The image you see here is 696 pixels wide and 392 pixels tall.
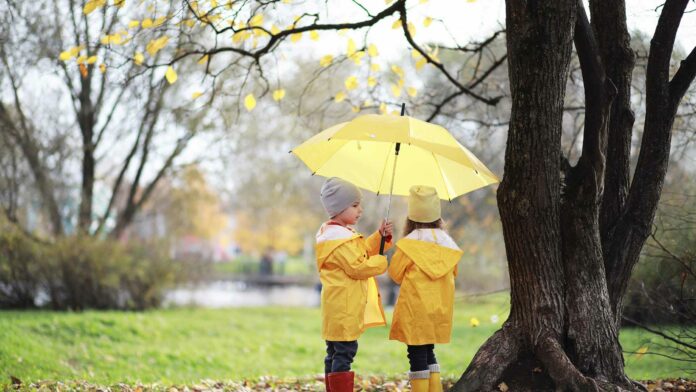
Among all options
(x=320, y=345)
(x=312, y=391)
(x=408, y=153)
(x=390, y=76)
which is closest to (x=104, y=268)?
(x=320, y=345)

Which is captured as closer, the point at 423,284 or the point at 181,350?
the point at 423,284

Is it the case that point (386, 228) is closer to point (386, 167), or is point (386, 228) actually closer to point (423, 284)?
point (423, 284)

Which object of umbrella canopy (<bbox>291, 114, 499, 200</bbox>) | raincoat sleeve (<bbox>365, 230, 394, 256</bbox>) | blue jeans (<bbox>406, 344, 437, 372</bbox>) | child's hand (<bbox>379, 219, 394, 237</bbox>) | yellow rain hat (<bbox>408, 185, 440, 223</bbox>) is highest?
umbrella canopy (<bbox>291, 114, 499, 200</bbox>)

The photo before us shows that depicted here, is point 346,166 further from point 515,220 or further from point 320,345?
point 320,345

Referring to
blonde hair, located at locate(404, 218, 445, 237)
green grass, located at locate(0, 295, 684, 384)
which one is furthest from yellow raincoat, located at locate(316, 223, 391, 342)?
green grass, located at locate(0, 295, 684, 384)

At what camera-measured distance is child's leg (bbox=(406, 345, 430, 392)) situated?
4.53 meters

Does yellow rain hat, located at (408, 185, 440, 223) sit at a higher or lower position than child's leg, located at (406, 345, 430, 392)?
higher

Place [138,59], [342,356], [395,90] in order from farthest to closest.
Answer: [395,90]
[138,59]
[342,356]

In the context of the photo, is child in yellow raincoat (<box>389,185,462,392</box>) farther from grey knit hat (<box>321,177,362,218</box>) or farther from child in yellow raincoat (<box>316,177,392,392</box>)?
grey knit hat (<box>321,177,362,218</box>)

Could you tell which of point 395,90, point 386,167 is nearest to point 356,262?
point 386,167

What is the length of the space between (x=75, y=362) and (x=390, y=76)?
16.9ft

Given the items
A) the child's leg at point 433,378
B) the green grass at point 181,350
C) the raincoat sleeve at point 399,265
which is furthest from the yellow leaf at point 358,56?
the child's leg at point 433,378

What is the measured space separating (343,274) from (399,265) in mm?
401

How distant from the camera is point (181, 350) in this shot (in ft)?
32.4
